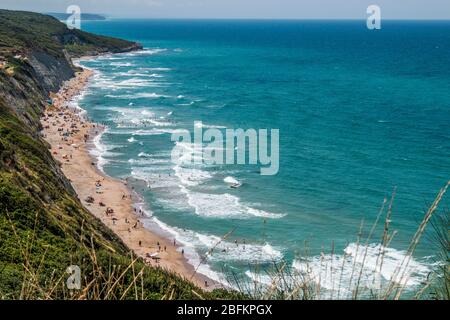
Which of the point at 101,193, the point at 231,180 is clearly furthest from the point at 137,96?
the point at 101,193

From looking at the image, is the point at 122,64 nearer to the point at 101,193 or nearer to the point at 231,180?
the point at 231,180

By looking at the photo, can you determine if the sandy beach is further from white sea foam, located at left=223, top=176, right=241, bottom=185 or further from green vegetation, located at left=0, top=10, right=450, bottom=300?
white sea foam, located at left=223, top=176, right=241, bottom=185

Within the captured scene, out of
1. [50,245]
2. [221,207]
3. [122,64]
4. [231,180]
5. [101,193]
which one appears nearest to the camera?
[50,245]

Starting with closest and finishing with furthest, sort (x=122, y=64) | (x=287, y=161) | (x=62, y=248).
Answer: (x=62, y=248), (x=287, y=161), (x=122, y=64)

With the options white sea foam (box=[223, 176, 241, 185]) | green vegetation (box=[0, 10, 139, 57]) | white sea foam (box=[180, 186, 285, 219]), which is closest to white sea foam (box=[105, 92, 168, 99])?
green vegetation (box=[0, 10, 139, 57])

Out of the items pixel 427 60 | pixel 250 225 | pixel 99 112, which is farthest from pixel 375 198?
pixel 427 60

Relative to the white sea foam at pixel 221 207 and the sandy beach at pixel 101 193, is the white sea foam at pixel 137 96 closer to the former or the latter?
the sandy beach at pixel 101 193
